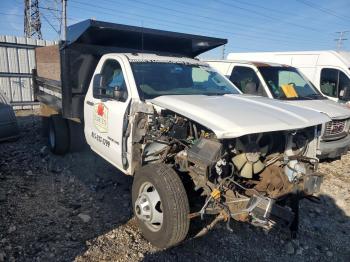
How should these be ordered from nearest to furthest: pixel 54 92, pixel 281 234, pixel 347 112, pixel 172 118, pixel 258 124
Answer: pixel 258 124 → pixel 172 118 → pixel 281 234 → pixel 54 92 → pixel 347 112

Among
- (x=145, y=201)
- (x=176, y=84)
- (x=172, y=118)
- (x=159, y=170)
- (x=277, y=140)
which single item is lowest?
(x=145, y=201)

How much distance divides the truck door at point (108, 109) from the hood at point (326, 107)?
3.60 metres

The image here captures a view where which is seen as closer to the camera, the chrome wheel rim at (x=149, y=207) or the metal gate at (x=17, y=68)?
the chrome wheel rim at (x=149, y=207)

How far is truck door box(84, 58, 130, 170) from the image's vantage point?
13.5ft

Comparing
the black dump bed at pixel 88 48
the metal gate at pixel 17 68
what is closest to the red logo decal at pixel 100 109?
the black dump bed at pixel 88 48

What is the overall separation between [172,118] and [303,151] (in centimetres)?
166

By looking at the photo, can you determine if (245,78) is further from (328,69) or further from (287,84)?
(328,69)

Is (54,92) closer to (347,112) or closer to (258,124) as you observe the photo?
(258,124)

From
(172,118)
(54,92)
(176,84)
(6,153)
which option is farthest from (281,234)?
(6,153)

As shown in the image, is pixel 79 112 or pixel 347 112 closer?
pixel 79 112

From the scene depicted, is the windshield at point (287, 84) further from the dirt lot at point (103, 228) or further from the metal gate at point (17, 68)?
the metal gate at point (17, 68)

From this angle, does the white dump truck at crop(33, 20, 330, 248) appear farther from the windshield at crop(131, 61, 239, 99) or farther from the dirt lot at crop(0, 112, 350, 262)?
the dirt lot at crop(0, 112, 350, 262)

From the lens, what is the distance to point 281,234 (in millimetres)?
3994

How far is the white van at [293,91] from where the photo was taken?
6277mm
